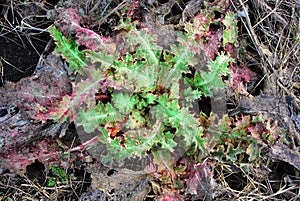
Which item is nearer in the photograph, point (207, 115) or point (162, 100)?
point (162, 100)

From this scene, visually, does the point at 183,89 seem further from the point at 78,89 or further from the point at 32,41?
the point at 32,41

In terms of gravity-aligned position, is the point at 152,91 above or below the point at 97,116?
above

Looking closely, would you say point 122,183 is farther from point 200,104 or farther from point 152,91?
point 200,104

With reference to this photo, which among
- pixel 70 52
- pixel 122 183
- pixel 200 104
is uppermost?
pixel 70 52

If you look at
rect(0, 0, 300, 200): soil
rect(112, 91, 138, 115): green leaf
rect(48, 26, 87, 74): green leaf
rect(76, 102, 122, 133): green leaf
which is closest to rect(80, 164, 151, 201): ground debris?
rect(0, 0, 300, 200): soil

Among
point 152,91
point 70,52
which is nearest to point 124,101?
point 152,91

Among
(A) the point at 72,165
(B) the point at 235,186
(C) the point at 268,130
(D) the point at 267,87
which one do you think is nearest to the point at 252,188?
(B) the point at 235,186

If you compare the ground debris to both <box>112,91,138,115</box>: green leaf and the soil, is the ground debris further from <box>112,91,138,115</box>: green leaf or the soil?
<box>112,91,138,115</box>: green leaf

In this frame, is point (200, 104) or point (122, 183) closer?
point (122, 183)

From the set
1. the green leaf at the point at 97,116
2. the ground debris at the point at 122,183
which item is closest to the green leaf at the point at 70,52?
the green leaf at the point at 97,116
